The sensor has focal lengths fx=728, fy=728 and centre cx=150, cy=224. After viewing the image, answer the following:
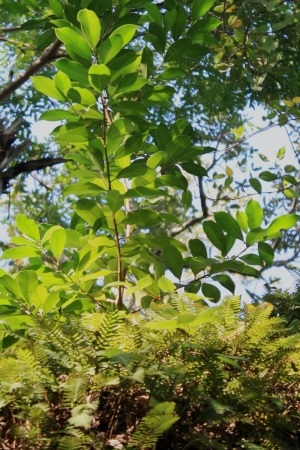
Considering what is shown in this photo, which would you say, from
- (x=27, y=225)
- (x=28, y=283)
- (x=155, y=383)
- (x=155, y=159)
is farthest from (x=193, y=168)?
(x=155, y=383)

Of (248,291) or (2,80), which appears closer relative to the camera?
(248,291)

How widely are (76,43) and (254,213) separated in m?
0.67

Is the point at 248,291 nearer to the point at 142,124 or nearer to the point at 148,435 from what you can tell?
the point at 142,124

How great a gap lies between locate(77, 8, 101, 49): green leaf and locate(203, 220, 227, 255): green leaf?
593 millimetres

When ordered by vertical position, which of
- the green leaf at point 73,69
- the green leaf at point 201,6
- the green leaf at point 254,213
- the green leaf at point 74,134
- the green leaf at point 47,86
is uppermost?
the green leaf at point 201,6

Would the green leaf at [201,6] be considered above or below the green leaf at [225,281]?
above

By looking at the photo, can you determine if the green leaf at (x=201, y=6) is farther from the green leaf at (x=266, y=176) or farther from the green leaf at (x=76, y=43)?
the green leaf at (x=266, y=176)

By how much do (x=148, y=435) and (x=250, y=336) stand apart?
36 centimetres

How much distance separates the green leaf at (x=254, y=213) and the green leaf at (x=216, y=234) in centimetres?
8

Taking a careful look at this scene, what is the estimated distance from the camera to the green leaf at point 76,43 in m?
1.95

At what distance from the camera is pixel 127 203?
2182 millimetres

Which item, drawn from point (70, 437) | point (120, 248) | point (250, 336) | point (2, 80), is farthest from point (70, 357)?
point (2, 80)

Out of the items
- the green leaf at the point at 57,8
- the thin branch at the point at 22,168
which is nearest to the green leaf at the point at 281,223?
the green leaf at the point at 57,8

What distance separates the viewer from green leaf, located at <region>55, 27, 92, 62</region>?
195 cm
